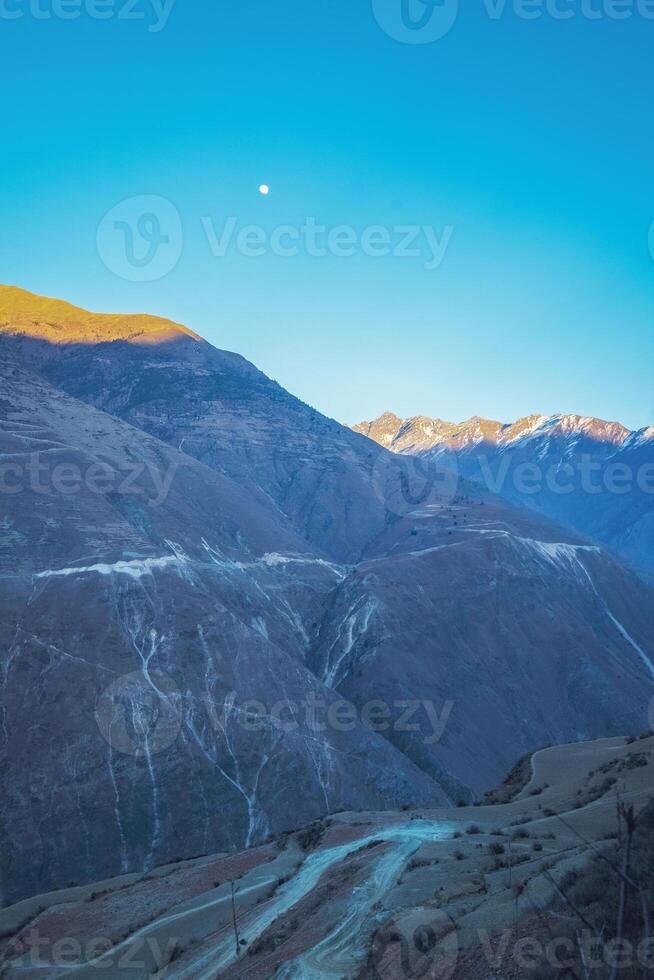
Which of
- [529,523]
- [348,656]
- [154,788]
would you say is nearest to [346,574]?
[348,656]

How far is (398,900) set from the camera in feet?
46.1

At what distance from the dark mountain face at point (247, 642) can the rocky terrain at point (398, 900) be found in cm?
2059

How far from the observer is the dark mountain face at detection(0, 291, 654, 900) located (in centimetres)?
4784

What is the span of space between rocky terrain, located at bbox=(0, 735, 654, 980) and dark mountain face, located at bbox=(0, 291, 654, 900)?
2059 cm

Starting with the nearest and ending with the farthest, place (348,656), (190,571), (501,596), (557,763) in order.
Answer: (557,763) < (190,571) < (348,656) < (501,596)

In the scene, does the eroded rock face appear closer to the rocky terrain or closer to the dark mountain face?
the dark mountain face

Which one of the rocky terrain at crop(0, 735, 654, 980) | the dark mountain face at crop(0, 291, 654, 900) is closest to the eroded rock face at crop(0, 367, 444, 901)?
the dark mountain face at crop(0, 291, 654, 900)

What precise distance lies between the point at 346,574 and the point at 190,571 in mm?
33417

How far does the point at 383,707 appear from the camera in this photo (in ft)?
230

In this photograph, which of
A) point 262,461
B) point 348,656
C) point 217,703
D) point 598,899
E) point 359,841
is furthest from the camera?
A: point 262,461

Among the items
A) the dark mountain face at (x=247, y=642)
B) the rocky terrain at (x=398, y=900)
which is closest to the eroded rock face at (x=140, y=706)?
the dark mountain face at (x=247, y=642)

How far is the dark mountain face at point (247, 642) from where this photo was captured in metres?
47.8

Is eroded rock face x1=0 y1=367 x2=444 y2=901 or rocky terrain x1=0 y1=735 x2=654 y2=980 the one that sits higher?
rocky terrain x1=0 y1=735 x2=654 y2=980

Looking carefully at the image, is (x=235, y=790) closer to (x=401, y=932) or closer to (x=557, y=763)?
(x=557, y=763)
